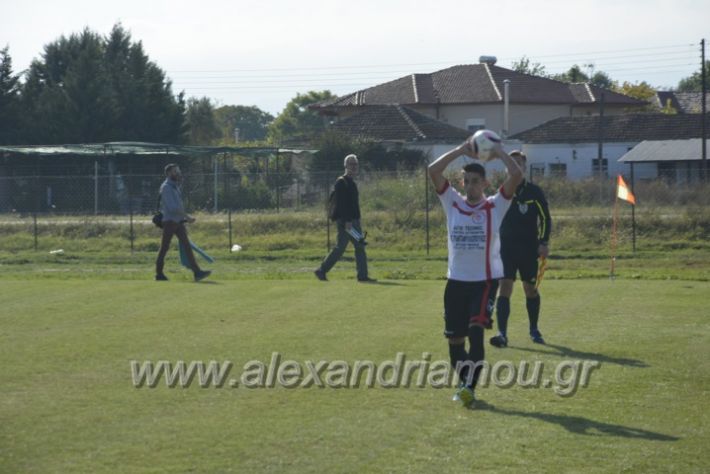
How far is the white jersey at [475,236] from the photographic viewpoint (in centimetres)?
831

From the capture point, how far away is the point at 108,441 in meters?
7.12

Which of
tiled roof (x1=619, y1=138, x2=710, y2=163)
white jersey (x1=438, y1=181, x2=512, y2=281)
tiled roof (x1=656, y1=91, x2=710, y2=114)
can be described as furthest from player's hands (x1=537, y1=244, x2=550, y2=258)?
tiled roof (x1=656, y1=91, x2=710, y2=114)

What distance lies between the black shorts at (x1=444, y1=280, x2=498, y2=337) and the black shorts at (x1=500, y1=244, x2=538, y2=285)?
3.07m

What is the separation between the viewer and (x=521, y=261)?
1153 cm

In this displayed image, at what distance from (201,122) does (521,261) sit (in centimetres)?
8269

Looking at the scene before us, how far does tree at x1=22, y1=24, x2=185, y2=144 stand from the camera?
58.8m

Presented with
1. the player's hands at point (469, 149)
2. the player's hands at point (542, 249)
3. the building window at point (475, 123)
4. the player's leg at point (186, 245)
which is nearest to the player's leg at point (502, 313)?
the player's hands at point (542, 249)

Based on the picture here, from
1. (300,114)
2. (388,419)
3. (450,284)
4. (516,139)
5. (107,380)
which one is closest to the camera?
(388,419)

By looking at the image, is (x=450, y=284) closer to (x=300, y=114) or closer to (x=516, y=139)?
(x=516, y=139)

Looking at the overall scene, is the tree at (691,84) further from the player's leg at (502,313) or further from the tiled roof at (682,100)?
the player's leg at (502,313)

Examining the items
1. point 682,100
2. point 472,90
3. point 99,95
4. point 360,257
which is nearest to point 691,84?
point 682,100

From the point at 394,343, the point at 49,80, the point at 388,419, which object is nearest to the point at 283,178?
the point at 49,80

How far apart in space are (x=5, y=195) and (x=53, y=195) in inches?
120

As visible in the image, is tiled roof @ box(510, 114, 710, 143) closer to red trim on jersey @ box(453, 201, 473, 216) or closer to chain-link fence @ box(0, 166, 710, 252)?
chain-link fence @ box(0, 166, 710, 252)
